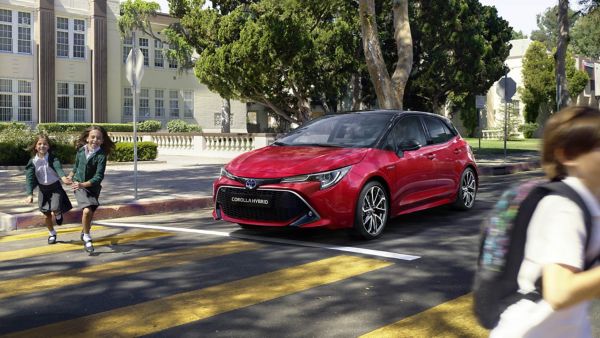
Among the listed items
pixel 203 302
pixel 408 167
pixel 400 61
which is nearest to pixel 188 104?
pixel 400 61

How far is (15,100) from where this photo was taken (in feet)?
122

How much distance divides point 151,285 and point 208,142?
2136 centimetres

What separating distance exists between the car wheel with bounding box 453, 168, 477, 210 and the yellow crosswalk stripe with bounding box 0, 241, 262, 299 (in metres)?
3.78

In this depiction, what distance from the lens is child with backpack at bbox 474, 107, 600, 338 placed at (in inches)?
72.7

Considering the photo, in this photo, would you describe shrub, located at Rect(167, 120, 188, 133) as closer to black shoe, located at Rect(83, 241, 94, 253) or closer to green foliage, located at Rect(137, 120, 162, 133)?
green foliage, located at Rect(137, 120, 162, 133)

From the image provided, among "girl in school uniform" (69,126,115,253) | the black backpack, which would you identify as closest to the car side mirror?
"girl in school uniform" (69,126,115,253)

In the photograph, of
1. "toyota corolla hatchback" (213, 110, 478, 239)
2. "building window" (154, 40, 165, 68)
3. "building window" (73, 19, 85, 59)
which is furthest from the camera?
"building window" (154, 40, 165, 68)

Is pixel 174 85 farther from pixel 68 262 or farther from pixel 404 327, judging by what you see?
pixel 404 327

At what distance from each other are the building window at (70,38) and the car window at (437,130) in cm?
3481

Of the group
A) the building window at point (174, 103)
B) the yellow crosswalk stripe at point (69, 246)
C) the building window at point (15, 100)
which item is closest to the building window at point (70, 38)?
the building window at point (15, 100)

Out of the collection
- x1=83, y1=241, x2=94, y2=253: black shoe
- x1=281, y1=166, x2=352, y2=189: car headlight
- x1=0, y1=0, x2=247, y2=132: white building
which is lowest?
x1=83, y1=241, x2=94, y2=253: black shoe

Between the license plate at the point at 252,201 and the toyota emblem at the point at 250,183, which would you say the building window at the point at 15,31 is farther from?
the toyota emblem at the point at 250,183

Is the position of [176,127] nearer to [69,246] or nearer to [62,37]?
[62,37]

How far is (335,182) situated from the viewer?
689 centimetres
